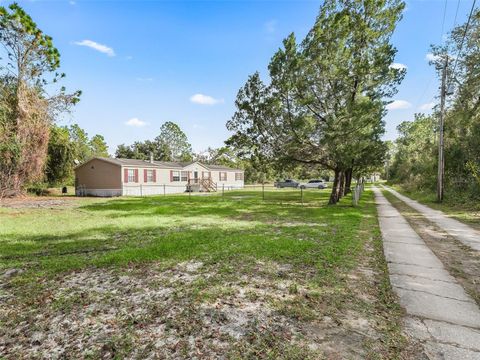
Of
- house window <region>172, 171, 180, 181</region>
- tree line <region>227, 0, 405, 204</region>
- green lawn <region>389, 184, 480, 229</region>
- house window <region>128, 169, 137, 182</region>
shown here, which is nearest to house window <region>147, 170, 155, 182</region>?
house window <region>128, 169, 137, 182</region>

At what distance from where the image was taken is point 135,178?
2692cm

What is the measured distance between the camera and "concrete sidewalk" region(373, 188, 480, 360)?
2.53m

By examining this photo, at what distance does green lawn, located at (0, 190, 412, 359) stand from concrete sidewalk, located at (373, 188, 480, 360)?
223 mm

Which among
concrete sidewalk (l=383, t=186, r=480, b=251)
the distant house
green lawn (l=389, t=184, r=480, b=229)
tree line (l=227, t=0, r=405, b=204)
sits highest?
tree line (l=227, t=0, r=405, b=204)

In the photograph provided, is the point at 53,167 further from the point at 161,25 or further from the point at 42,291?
the point at 42,291

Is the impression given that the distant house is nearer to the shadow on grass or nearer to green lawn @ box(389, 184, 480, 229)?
the shadow on grass

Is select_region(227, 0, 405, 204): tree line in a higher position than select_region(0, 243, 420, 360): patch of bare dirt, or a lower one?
higher

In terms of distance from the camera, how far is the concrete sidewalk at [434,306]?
2527 millimetres

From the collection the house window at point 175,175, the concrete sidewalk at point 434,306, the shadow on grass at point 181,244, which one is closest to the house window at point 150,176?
the house window at point 175,175

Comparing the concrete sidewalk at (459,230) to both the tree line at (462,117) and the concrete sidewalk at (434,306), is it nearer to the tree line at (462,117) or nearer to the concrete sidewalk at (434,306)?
the concrete sidewalk at (434,306)

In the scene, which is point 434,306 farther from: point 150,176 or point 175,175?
point 175,175

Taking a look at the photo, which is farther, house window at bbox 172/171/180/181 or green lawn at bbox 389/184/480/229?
house window at bbox 172/171/180/181

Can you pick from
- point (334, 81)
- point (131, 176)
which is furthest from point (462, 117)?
point (131, 176)

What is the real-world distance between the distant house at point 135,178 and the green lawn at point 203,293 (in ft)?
64.3
